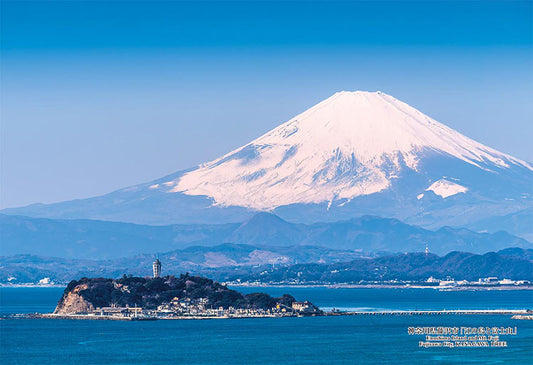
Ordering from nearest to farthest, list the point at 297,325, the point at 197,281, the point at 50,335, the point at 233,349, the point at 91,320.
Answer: the point at 233,349
the point at 50,335
the point at 297,325
the point at 91,320
the point at 197,281

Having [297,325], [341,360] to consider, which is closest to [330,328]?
[297,325]

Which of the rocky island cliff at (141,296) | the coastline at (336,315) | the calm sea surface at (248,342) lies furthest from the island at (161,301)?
the calm sea surface at (248,342)

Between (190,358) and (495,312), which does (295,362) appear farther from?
(495,312)

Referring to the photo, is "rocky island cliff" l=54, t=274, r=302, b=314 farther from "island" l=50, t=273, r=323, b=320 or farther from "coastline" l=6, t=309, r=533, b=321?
"coastline" l=6, t=309, r=533, b=321

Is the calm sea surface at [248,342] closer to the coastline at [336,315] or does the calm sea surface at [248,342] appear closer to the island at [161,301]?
the coastline at [336,315]

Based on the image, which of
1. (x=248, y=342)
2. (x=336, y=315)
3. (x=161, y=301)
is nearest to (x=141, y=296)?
(x=161, y=301)

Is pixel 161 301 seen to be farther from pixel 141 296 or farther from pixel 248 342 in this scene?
pixel 248 342

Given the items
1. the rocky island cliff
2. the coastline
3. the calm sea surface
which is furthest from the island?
the calm sea surface
